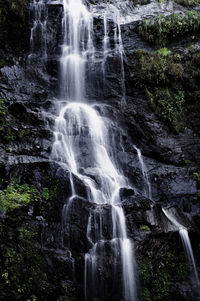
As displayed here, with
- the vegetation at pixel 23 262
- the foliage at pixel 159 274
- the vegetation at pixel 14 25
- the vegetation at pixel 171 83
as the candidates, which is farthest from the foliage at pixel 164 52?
the vegetation at pixel 23 262

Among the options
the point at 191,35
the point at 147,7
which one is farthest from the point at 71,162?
the point at 147,7

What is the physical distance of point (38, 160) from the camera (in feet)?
27.6

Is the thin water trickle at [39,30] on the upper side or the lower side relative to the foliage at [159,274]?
upper

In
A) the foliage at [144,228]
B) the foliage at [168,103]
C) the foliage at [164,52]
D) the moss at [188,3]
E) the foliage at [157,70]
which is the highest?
the moss at [188,3]

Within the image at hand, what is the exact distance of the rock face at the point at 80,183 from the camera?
6.65 m

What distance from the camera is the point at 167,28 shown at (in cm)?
1370

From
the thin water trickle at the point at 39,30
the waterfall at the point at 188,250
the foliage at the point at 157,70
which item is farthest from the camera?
the thin water trickle at the point at 39,30

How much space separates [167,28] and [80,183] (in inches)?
393

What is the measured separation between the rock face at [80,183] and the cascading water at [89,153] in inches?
8.0

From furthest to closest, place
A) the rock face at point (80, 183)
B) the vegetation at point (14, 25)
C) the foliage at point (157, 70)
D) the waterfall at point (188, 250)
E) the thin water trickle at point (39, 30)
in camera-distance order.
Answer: the thin water trickle at point (39, 30)
the vegetation at point (14, 25)
the foliage at point (157, 70)
the waterfall at point (188, 250)
the rock face at point (80, 183)

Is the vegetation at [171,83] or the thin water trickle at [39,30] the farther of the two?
the thin water trickle at [39,30]

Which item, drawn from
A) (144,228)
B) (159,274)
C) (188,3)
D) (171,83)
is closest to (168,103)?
(171,83)

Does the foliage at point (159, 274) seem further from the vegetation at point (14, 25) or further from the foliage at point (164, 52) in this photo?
the vegetation at point (14, 25)

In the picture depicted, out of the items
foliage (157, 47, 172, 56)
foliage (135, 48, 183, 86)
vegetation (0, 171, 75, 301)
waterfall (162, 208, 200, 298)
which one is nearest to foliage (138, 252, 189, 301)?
waterfall (162, 208, 200, 298)
